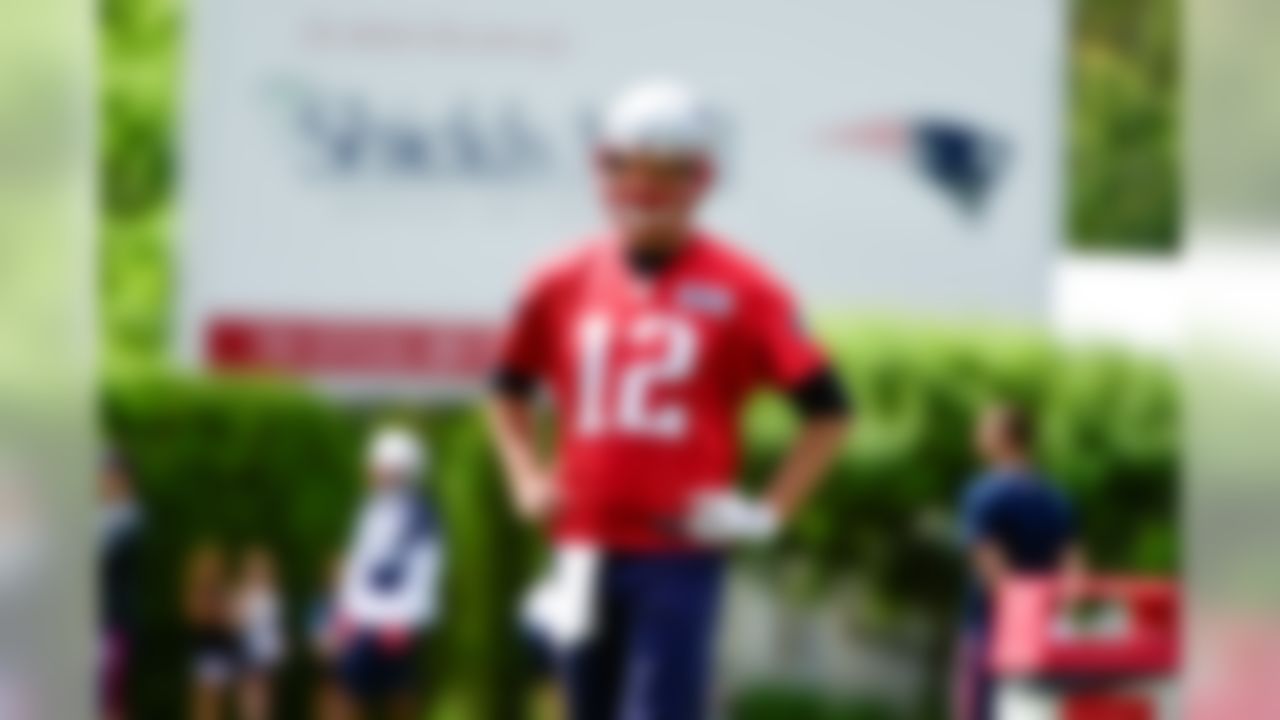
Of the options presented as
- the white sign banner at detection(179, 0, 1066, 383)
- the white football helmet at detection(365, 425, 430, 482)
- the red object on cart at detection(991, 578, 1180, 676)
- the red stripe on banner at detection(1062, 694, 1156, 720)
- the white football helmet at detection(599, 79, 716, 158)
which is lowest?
the red stripe on banner at detection(1062, 694, 1156, 720)

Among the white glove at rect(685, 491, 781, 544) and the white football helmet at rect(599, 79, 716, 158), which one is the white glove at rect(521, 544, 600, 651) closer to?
the white glove at rect(685, 491, 781, 544)

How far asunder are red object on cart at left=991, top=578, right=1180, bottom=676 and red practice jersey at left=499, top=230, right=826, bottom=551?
1.88 m

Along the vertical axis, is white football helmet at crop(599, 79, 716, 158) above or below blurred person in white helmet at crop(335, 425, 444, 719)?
above

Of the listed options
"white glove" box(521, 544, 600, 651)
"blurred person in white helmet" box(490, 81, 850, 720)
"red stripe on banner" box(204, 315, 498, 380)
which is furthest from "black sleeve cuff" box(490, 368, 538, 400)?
"red stripe on banner" box(204, 315, 498, 380)

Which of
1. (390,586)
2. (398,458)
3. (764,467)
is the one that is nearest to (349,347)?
(398,458)

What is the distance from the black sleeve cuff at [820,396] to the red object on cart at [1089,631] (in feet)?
6.01

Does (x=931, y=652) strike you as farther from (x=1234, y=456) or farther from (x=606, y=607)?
(x=1234, y=456)

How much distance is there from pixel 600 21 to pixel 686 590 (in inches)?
195

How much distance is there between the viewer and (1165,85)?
17578mm

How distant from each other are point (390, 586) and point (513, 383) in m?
3.61

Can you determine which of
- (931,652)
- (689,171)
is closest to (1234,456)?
(689,171)

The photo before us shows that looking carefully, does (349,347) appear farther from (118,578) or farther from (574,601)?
(574,601)

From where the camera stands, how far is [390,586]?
23.2ft

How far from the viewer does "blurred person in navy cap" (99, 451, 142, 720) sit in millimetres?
6984
